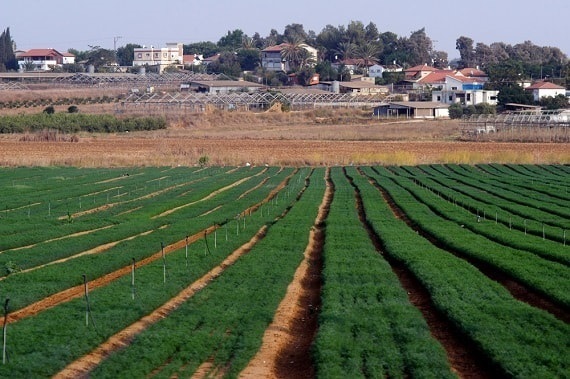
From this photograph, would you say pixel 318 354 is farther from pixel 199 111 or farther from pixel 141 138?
pixel 199 111

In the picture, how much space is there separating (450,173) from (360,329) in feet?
136

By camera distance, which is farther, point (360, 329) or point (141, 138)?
point (141, 138)

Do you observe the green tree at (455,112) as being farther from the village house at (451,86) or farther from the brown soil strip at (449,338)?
the brown soil strip at (449,338)

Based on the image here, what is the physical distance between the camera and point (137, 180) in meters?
48.5

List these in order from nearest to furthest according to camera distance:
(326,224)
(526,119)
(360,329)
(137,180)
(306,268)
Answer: (360,329) < (306,268) < (326,224) < (137,180) < (526,119)

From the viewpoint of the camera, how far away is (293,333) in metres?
14.4

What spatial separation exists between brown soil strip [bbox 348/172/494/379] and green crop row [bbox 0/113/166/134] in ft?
256

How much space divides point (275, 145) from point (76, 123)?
27.1m

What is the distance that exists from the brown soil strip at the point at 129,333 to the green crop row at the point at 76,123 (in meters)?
76.5

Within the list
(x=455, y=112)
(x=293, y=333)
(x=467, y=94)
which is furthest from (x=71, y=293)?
(x=467, y=94)

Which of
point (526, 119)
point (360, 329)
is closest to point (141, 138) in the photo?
point (526, 119)

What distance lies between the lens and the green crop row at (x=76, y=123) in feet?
305

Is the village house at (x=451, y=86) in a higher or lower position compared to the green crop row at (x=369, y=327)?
higher

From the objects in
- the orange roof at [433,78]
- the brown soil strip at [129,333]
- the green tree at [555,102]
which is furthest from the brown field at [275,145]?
the brown soil strip at [129,333]
